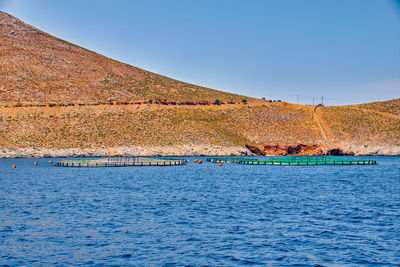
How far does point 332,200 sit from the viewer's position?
43156 millimetres

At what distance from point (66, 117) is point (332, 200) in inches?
4061

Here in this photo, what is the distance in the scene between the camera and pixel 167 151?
12331 cm

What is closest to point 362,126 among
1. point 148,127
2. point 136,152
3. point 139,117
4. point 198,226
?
point 148,127

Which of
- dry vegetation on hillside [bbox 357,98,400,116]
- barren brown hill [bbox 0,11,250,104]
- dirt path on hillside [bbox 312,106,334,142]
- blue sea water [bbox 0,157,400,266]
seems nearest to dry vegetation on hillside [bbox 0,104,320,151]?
dirt path on hillside [bbox 312,106,334,142]

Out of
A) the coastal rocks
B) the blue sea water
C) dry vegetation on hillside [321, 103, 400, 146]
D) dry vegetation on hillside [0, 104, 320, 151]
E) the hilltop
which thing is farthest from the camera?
dry vegetation on hillside [321, 103, 400, 146]

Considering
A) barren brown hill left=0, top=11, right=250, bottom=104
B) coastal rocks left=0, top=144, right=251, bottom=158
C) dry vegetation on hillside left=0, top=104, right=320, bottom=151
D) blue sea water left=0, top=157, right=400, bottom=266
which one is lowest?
blue sea water left=0, top=157, right=400, bottom=266

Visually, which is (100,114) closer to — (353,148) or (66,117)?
(66,117)

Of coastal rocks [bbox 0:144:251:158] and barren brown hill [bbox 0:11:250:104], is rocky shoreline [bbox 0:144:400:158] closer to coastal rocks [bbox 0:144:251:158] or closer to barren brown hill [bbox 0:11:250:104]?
coastal rocks [bbox 0:144:251:158]

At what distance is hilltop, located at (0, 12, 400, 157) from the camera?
400 feet

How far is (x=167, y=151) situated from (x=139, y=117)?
1865 centimetres

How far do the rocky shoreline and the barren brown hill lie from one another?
31171 mm

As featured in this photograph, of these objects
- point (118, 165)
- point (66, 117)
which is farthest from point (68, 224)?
point (66, 117)

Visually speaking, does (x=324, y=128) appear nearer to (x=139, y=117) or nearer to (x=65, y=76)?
(x=139, y=117)

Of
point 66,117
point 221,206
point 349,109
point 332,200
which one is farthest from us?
point 349,109
